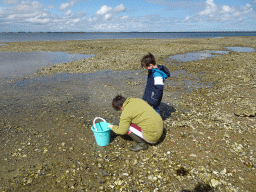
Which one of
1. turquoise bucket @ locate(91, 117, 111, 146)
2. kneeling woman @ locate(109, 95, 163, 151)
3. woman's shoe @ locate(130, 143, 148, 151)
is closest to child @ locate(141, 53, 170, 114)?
kneeling woman @ locate(109, 95, 163, 151)

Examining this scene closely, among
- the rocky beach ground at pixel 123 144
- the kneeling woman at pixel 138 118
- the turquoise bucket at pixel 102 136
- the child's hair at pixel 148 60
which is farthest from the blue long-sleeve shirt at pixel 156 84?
the turquoise bucket at pixel 102 136

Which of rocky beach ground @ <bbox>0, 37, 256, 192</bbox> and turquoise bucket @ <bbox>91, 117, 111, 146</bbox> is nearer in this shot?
rocky beach ground @ <bbox>0, 37, 256, 192</bbox>

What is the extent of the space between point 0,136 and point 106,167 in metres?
5.53

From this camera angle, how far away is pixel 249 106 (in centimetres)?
966

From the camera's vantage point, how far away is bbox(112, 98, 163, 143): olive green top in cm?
545

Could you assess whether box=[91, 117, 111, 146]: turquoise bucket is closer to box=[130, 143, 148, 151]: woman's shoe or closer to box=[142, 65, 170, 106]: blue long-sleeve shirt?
box=[130, 143, 148, 151]: woman's shoe

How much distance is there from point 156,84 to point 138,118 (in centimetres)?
168

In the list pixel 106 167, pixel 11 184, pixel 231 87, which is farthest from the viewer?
pixel 231 87

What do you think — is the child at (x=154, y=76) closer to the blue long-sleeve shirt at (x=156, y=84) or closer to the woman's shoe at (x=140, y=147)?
the blue long-sleeve shirt at (x=156, y=84)

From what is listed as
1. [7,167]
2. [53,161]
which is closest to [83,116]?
Answer: [53,161]

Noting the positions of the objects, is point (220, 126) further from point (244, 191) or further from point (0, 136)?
point (0, 136)

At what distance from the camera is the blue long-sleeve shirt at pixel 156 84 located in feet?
21.1

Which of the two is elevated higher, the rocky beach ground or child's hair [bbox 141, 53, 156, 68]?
child's hair [bbox 141, 53, 156, 68]

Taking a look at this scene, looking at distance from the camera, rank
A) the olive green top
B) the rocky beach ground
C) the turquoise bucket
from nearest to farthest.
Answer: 1. the rocky beach ground
2. the olive green top
3. the turquoise bucket
